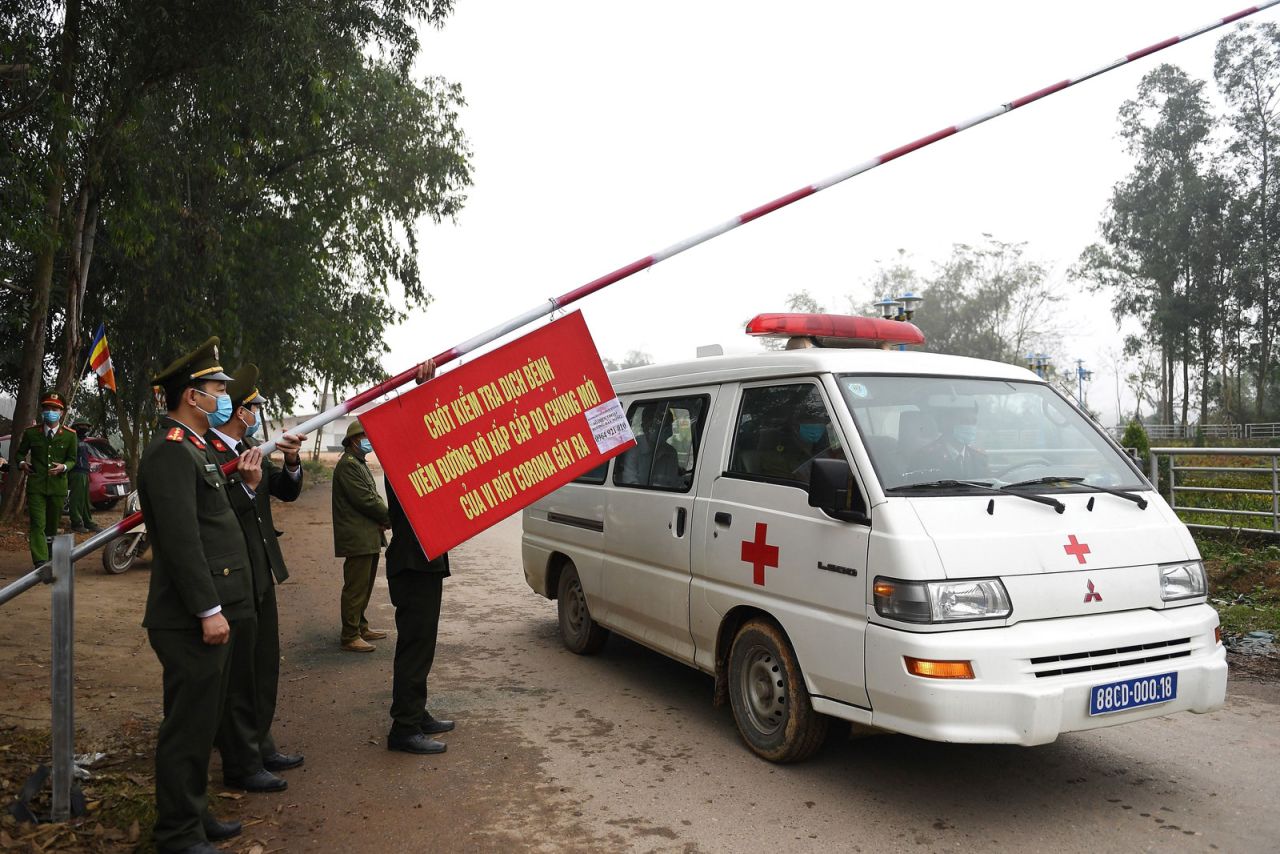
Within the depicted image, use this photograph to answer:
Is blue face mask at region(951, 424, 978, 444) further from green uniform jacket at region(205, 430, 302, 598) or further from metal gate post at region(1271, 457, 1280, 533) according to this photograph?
metal gate post at region(1271, 457, 1280, 533)

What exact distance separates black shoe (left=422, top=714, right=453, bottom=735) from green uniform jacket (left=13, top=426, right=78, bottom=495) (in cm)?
876

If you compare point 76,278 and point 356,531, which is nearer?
point 356,531

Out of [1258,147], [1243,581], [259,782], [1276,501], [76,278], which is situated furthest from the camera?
[1258,147]

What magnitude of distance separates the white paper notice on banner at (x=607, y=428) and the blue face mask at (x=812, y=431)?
902 mm

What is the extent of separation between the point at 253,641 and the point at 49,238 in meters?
9.40

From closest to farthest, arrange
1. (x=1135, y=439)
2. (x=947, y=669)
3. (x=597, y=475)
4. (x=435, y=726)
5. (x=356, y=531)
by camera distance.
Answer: (x=947, y=669), (x=435, y=726), (x=597, y=475), (x=356, y=531), (x=1135, y=439)

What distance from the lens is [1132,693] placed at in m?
4.18

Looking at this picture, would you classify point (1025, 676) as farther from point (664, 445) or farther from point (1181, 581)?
point (664, 445)

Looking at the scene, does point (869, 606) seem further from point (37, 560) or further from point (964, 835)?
point (37, 560)

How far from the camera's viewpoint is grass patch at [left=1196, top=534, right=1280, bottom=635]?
26.5ft

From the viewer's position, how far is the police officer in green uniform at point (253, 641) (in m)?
4.73

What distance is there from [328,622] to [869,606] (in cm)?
634

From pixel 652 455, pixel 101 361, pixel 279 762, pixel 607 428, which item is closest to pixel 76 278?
pixel 101 361

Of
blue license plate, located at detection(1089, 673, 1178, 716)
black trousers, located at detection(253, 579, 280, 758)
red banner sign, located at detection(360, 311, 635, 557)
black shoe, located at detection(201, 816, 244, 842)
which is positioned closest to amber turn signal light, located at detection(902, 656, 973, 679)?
blue license plate, located at detection(1089, 673, 1178, 716)
